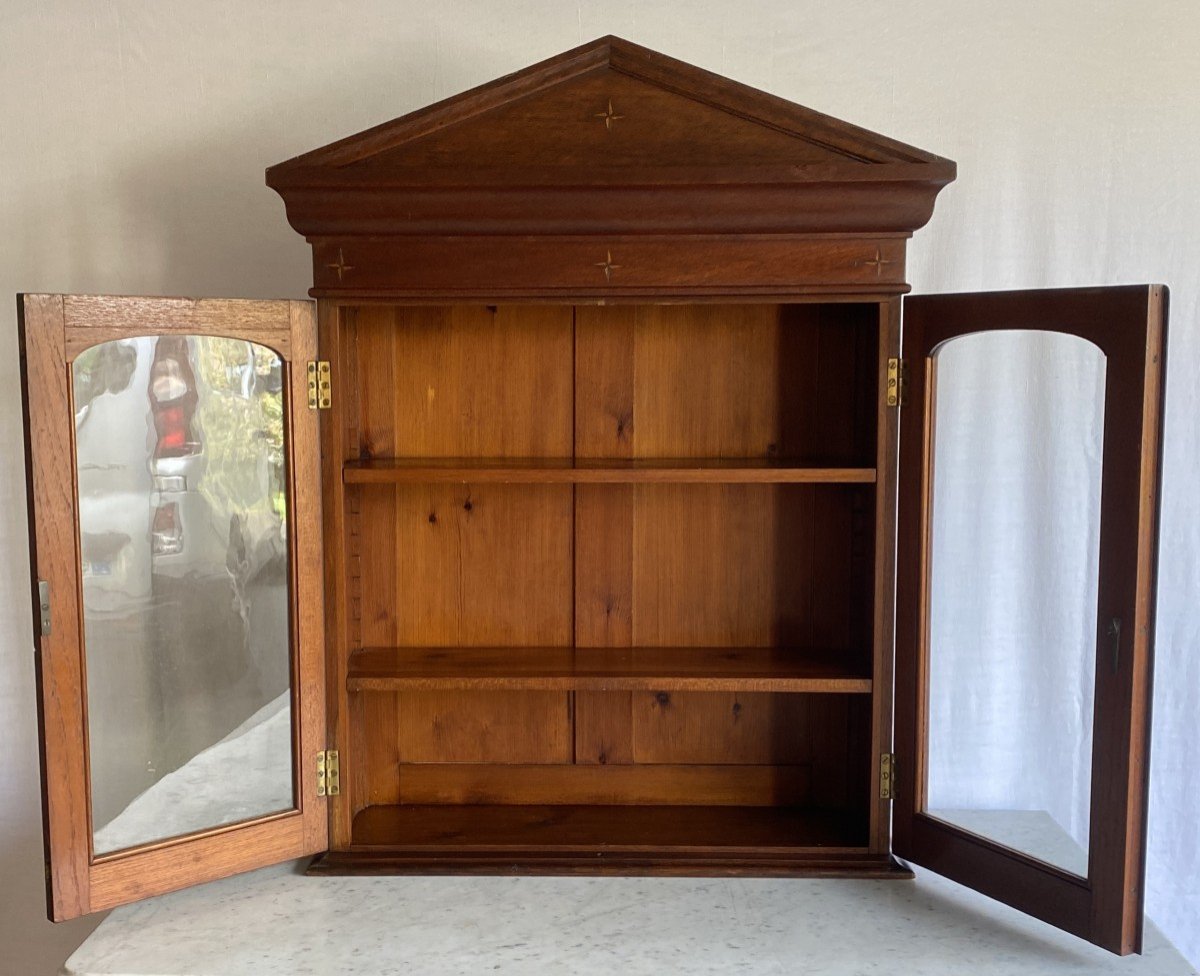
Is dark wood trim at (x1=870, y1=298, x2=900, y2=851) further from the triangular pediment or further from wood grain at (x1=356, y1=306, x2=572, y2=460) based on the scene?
wood grain at (x1=356, y1=306, x2=572, y2=460)

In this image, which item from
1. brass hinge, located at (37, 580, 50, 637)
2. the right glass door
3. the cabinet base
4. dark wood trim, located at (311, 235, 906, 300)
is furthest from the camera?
the cabinet base

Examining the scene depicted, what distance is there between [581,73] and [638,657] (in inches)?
44.0

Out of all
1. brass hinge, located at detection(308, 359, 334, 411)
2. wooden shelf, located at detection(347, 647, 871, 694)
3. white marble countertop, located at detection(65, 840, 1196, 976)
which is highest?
brass hinge, located at detection(308, 359, 334, 411)

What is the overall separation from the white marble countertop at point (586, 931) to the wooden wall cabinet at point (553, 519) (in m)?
0.06

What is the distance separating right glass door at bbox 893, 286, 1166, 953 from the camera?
1658 millimetres

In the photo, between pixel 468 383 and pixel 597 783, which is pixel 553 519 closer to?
pixel 468 383

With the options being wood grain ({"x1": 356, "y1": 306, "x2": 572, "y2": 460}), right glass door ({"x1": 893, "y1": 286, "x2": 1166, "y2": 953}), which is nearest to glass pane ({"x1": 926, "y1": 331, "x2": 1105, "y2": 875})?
right glass door ({"x1": 893, "y1": 286, "x2": 1166, "y2": 953})

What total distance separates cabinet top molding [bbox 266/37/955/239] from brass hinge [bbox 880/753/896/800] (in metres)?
0.96

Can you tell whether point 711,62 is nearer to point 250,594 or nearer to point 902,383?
point 902,383

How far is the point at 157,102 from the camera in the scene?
2406mm

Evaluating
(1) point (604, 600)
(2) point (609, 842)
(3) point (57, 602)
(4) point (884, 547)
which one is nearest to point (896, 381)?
(4) point (884, 547)

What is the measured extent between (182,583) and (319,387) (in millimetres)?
422

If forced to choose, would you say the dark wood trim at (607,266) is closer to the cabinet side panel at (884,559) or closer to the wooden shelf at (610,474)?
the cabinet side panel at (884,559)

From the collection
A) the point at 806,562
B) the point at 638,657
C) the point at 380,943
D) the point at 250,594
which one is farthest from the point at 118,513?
the point at 806,562
